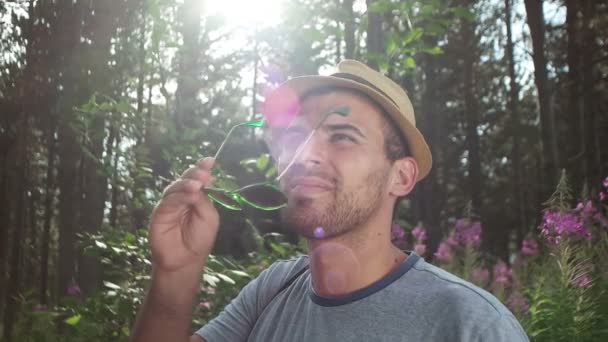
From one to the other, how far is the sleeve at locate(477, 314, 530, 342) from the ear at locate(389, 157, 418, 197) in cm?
57

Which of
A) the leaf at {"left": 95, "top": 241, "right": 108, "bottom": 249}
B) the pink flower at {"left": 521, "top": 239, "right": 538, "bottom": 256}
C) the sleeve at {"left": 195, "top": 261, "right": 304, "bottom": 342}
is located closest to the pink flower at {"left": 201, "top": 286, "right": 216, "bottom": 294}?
the leaf at {"left": 95, "top": 241, "right": 108, "bottom": 249}

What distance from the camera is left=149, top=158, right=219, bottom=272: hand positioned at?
6.15 feet

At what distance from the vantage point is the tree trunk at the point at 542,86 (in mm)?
9930

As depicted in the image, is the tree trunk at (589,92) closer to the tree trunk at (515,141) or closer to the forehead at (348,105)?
the tree trunk at (515,141)

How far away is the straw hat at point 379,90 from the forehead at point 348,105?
3 centimetres

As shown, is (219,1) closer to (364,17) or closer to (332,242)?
(364,17)

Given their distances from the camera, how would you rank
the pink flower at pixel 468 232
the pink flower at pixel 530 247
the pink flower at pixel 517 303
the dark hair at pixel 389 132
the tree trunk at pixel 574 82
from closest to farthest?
the dark hair at pixel 389 132
the pink flower at pixel 517 303
the pink flower at pixel 468 232
the pink flower at pixel 530 247
the tree trunk at pixel 574 82

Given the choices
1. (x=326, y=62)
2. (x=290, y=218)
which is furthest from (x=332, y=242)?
(x=326, y=62)

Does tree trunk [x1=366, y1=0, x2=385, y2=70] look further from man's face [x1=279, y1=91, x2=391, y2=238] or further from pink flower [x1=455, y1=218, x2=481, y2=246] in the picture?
pink flower [x1=455, y1=218, x2=481, y2=246]

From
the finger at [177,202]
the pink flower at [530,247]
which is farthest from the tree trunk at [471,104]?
the finger at [177,202]

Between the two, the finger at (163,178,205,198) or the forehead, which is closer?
the finger at (163,178,205,198)

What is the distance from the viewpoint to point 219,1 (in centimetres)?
362

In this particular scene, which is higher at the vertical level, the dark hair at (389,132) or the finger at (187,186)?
the dark hair at (389,132)

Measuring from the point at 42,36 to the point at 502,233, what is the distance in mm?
25109
